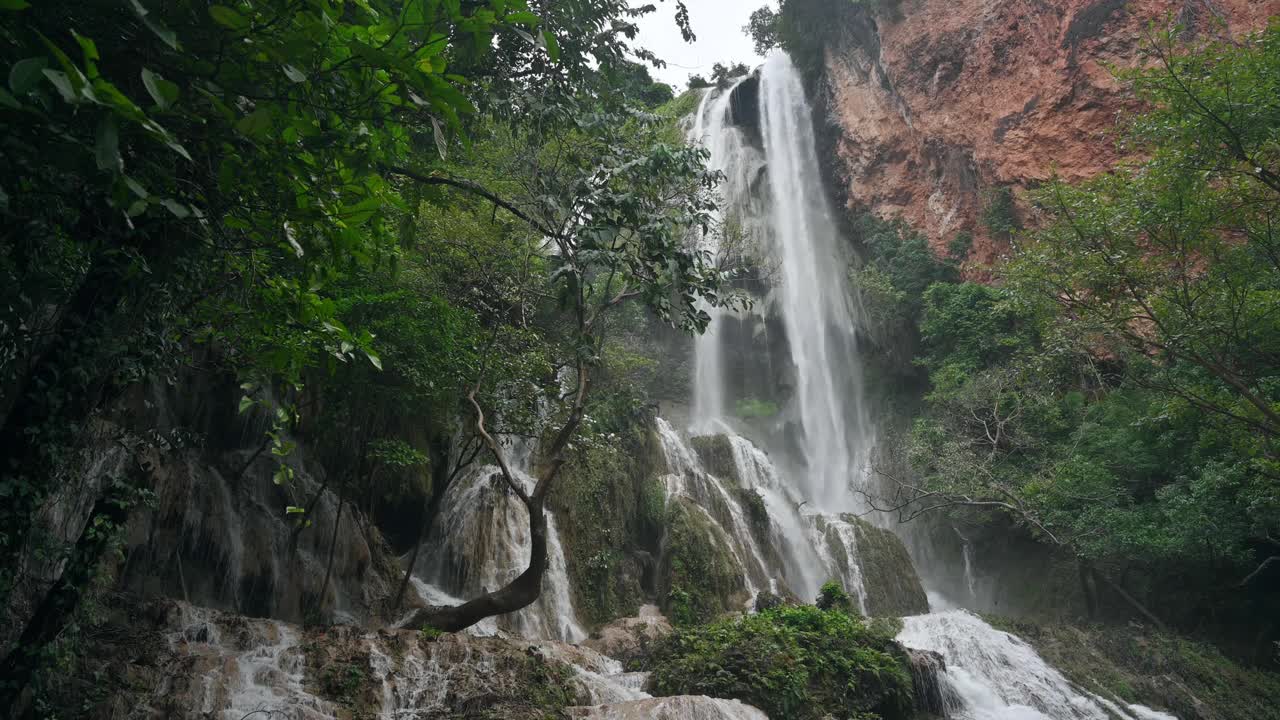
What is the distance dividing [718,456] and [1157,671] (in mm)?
10328

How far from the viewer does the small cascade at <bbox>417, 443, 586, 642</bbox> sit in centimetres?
1123

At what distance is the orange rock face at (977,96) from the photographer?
759 inches

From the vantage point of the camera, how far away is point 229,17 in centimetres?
179

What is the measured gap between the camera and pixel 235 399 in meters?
9.12

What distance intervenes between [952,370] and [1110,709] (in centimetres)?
1113

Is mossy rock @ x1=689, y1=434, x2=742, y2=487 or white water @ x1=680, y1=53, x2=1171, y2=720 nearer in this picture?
white water @ x1=680, y1=53, x2=1171, y2=720

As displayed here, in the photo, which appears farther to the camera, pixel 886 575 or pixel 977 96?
pixel 977 96

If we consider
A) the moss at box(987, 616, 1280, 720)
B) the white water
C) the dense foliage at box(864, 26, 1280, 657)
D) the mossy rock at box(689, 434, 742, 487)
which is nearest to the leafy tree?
the white water

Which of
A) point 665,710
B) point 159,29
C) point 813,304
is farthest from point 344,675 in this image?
point 813,304

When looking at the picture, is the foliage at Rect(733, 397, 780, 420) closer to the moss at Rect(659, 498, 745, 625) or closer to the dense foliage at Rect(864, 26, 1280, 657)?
the dense foliage at Rect(864, 26, 1280, 657)

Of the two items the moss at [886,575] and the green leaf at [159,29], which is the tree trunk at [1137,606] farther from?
the green leaf at [159,29]

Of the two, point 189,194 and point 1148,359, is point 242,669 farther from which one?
point 1148,359

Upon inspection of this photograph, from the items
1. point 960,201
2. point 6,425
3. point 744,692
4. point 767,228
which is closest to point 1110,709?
point 744,692

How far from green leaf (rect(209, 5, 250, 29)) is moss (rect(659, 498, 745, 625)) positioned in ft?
40.6
